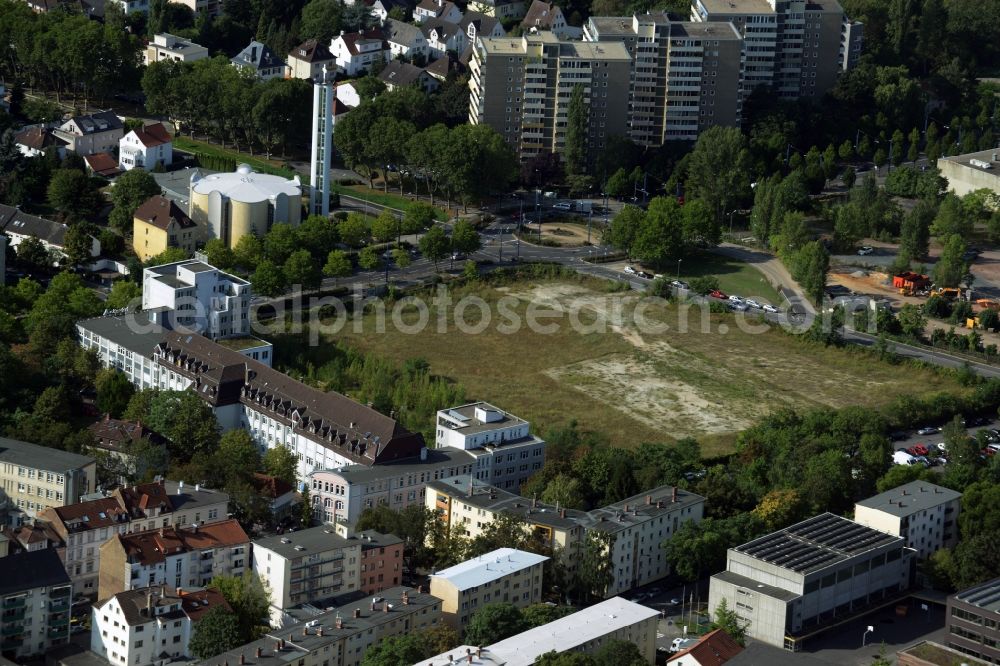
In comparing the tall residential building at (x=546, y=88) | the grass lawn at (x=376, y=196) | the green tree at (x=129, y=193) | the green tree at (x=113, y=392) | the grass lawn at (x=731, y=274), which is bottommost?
the green tree at (x=113, y=392)


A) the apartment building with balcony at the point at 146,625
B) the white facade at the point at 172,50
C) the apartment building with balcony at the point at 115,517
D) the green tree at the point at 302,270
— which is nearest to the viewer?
the apartment building with balcony at the point at 146,625

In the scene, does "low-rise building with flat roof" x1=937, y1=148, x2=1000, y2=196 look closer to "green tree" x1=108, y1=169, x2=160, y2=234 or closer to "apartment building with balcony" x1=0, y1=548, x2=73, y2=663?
"green tree" x1=108, y1=169, x2=160, y2=234

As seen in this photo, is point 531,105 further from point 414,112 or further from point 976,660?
point 976,660

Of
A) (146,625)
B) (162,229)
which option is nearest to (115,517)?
(146,625)

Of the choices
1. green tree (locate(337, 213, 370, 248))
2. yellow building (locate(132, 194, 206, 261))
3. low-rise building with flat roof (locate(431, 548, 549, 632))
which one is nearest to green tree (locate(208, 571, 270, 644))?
low-rise building with flat roof (locate(431, 548, 549, 632))

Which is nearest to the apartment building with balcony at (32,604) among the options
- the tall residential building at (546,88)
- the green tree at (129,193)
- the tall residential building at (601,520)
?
the tall residential building at (601,520)

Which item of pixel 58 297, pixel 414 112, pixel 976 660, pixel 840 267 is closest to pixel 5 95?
pixel 414 112

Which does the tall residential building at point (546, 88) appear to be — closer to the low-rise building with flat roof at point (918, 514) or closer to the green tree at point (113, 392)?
the green tree at point (113, 392)
